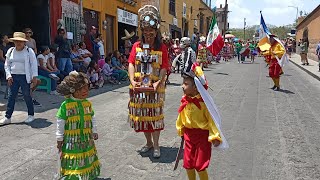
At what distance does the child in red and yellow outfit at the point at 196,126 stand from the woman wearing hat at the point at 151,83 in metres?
1.20

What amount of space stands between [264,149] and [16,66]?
4.68 metres

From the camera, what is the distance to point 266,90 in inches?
472

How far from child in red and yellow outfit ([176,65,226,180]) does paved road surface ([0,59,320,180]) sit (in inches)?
32.4

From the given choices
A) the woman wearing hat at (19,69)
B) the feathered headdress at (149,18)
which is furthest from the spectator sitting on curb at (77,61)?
the feathered headdress at (149,18)

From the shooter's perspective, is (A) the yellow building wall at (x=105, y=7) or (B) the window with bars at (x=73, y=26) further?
(A) the yellow building wall at (x=105, y=7)

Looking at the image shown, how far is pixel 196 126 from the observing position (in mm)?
3643

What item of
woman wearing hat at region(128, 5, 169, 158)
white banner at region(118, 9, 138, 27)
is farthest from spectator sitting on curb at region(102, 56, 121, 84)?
woman wearing hat at region(128, 5, 169, 158)

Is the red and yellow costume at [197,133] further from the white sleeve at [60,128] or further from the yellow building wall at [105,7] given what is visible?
the yellow building wall at [105,7]

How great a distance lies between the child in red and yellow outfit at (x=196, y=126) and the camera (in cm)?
356

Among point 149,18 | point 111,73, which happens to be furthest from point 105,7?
point 149,18

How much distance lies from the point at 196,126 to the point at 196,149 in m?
0.24

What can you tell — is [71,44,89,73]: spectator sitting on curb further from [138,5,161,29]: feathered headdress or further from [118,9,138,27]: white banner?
[118,9,138,27]: white banner

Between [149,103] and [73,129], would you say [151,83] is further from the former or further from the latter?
[73,129]

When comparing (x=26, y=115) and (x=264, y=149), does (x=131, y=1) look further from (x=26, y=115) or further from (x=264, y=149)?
(x=264, y=149)
